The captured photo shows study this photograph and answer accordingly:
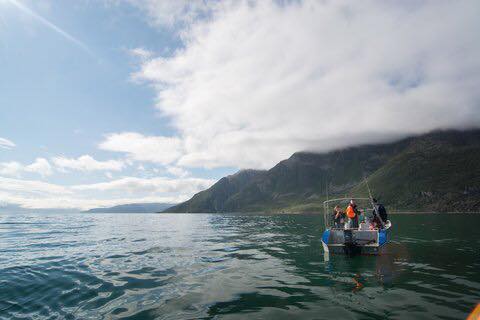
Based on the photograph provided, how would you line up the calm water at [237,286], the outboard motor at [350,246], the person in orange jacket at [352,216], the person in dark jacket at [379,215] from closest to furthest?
the calm water at [237,286] < the outboard motor at [350,246] < the person in dark jacket at [379,215] < the person in orange jacket at [352,216]

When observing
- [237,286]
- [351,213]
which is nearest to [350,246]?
[351,213]

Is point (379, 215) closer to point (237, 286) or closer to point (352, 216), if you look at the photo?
point (352, 216)

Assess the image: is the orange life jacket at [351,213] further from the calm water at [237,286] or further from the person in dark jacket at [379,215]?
the calm water at [237,286]

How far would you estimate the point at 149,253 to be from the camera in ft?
87.4

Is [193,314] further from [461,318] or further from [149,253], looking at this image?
[149,253]

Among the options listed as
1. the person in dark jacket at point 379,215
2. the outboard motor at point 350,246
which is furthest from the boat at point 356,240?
the person in dark jacket at point 379,215

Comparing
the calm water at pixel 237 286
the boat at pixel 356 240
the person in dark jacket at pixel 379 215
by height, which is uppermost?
the person in dark jacket at pixel 379 215

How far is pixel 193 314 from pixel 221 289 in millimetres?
3663

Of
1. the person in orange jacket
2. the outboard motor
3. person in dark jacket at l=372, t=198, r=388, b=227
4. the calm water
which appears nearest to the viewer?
the calm water

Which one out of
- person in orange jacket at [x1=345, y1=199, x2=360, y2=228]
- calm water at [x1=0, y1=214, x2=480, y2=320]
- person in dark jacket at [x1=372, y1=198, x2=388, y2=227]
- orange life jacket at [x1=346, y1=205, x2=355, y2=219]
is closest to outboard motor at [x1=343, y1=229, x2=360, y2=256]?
calm water at [x1=0, y1=214, x2=480, y2=320]

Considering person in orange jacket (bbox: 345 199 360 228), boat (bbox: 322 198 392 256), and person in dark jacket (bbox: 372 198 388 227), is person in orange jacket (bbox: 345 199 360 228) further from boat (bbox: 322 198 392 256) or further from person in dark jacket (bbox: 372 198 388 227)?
person in dark jacket (bbox: 372 198 388 227)

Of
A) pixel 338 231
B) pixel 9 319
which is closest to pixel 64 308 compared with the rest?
pixel 9 319

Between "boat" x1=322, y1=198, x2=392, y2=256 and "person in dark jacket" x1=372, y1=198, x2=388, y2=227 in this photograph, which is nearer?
"boat" x1=322, y1=198, x2=392, y2=256

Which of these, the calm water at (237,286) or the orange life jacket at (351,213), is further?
the orange life jacket at (351,213)
